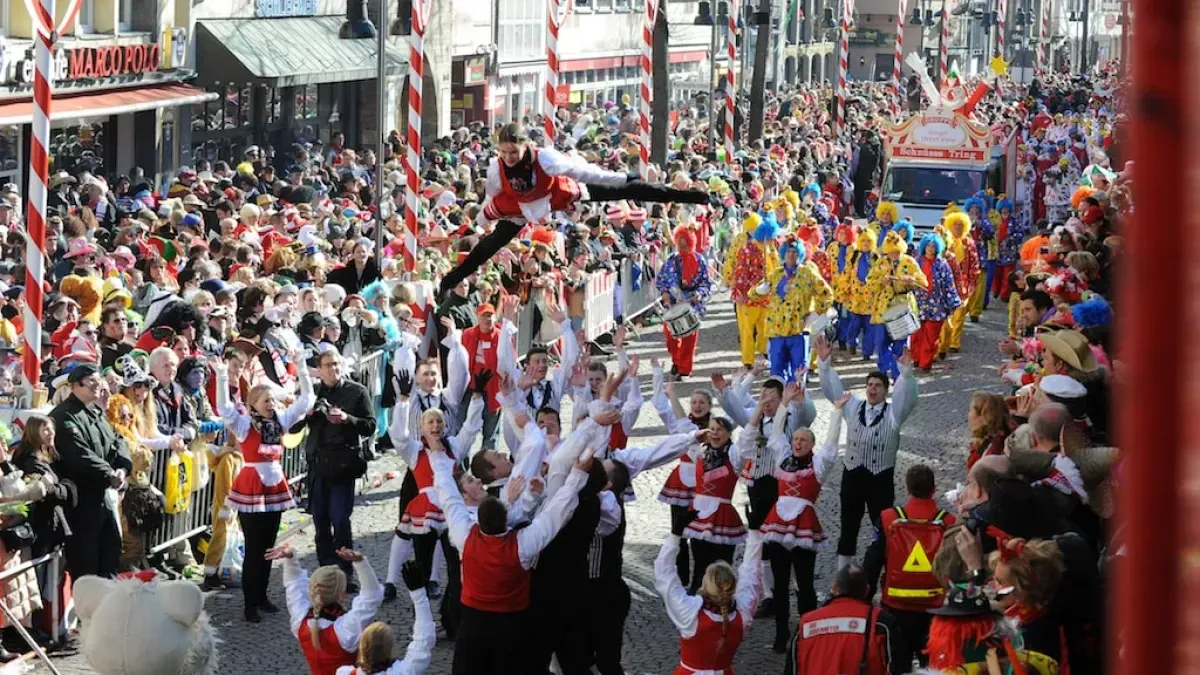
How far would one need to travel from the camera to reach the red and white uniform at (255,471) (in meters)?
9.66

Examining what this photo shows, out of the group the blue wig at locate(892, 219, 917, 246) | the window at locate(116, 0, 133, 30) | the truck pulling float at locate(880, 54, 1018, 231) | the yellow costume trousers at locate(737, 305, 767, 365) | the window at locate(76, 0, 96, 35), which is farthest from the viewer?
the window at locate(116, 0, 133, 30)

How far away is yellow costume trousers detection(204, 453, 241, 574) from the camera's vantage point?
10.3 metres

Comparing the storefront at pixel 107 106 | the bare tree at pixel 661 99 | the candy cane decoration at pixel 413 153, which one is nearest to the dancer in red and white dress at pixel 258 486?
the candy cane decoration at pixel 413 153

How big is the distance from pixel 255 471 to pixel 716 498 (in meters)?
2.53

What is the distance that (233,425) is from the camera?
31.9 feet

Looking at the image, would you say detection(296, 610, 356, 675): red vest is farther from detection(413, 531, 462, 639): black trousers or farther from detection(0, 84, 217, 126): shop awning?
detection(0, 84, 217, 126): shop awning

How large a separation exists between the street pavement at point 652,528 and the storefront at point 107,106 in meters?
8.50

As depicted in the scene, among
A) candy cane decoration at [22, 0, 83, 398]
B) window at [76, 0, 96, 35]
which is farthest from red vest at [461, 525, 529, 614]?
window at [76, 0, 96, 35]

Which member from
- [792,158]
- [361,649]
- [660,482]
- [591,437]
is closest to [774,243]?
[660,482]

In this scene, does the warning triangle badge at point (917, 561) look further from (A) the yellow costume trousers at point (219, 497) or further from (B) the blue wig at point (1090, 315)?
(A) the yellow costume trousers at point (219, 497)

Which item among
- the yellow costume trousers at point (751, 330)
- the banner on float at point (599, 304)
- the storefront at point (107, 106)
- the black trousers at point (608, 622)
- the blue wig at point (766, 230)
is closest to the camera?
the black trousers at point (608, 622)

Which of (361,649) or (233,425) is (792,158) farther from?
(361,649)

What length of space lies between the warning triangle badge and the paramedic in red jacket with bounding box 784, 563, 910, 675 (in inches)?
38.7

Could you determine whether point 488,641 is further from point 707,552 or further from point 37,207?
point 37,207
